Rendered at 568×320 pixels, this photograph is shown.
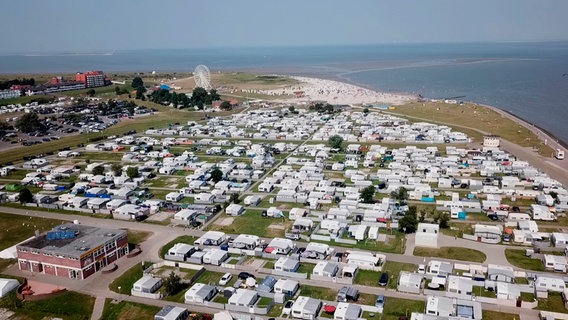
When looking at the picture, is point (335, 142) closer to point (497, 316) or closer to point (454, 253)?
point (454, 253)

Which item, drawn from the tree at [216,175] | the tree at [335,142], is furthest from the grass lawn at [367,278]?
the tree at [335,142]

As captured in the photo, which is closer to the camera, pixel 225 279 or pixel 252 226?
pixel 225 279

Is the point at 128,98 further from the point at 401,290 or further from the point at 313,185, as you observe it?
the point at 401,290

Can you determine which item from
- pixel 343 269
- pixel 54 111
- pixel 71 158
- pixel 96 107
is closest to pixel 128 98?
pixel 96 107

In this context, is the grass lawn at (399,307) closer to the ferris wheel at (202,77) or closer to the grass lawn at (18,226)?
the grass lawn at (18,226)

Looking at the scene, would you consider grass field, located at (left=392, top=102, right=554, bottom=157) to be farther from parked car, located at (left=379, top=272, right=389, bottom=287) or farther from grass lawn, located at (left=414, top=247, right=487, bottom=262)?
parked car, located at (left=379, top=272, right=389, bottom=287)

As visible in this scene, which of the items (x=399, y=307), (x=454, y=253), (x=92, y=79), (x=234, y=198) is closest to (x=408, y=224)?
(x=454, y=253)
